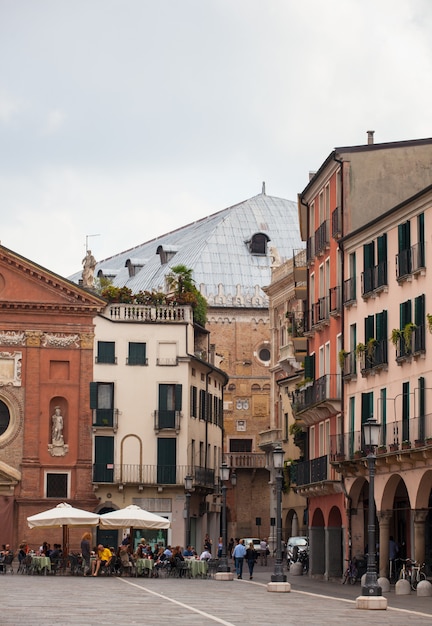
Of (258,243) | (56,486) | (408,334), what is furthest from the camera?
(258,243)

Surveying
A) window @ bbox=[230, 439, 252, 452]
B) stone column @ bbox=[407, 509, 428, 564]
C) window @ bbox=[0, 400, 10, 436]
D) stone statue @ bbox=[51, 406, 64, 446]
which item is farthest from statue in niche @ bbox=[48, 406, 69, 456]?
window @ bbox=[230, 439, 252, 452]

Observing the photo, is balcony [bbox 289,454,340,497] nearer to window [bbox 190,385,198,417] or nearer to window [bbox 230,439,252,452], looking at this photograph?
window [bbox 190,385,198,417]

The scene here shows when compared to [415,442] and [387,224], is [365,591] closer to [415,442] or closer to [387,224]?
[415,442]

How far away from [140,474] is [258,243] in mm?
52017

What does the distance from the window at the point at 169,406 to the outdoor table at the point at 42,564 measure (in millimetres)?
19687

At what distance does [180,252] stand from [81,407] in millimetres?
52199

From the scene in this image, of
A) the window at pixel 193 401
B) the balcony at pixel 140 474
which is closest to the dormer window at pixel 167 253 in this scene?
the window at pixel 193 401

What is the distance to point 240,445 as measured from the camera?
12044cm

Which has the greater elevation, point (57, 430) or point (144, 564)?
point (57, 430)

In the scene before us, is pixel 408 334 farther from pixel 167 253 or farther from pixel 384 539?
pixel 167 253

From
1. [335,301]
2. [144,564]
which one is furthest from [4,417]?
[335,301]

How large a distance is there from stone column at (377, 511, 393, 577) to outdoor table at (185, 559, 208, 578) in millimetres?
10967

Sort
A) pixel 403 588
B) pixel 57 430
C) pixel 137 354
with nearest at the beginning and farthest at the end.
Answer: pixel 403 588 → pixel 57 430 → pixel 137 354

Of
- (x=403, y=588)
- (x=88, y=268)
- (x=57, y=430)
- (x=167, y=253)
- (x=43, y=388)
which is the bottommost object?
(x=403, y=588)
